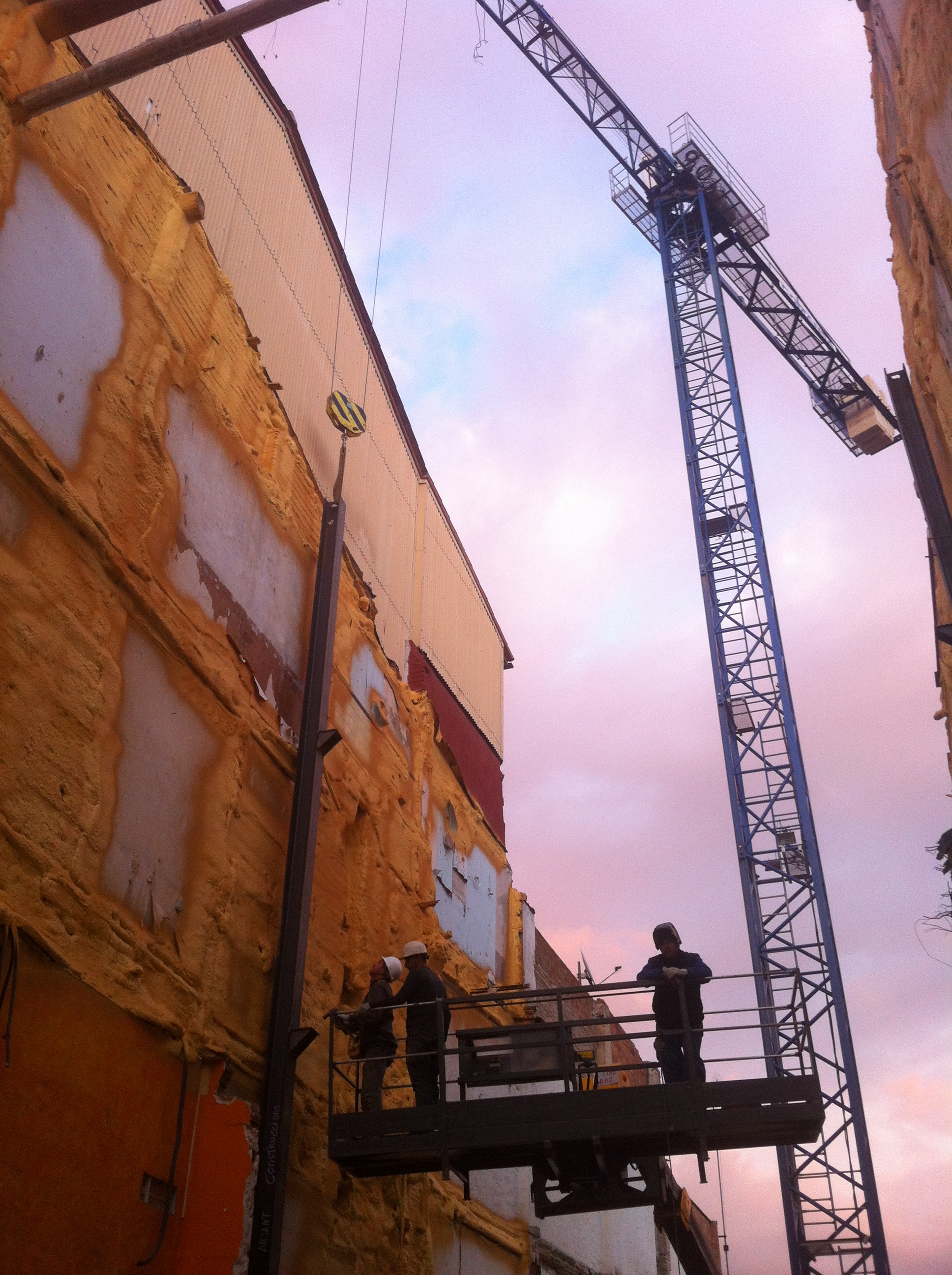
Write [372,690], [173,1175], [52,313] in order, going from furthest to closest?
[372,690], [52,313], [173,1175]

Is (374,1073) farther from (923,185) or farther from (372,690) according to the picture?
(923,185)

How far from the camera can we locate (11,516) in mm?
7777

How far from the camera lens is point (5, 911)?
22.9 feet

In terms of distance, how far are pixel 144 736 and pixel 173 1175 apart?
10.7ft

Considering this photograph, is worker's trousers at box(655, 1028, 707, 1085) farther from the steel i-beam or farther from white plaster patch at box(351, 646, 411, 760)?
white plaster patch at box(351, 646, 411, 760)

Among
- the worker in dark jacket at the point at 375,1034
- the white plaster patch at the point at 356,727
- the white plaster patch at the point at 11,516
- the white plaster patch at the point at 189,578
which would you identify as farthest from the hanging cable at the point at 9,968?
the white plaster patch at the point at 356,727

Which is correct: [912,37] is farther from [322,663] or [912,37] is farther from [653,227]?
[653,227]

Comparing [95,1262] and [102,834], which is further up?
[102,834]

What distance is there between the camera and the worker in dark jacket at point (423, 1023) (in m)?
9.10

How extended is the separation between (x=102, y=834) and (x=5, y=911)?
1296mm

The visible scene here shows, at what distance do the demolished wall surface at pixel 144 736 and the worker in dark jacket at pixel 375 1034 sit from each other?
98 centimetres

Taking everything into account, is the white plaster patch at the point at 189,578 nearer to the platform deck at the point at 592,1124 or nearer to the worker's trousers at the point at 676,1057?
the platform deck at the point at 592,1124

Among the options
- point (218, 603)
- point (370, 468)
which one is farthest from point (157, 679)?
point (370, 468)

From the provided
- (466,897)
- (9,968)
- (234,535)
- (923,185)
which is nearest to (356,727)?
(234,535)
